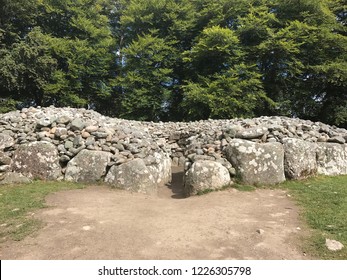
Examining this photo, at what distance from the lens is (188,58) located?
2019cm

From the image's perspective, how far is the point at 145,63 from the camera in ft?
68.8

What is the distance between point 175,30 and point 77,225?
67.8 ft

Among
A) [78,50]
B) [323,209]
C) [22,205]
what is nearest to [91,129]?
[22,205]

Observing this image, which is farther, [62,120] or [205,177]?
[62,120]

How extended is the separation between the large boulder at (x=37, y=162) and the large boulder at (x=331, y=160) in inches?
343

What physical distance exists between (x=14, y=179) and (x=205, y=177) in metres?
5.72

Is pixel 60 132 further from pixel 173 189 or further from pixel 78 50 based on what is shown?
pixel 78 50

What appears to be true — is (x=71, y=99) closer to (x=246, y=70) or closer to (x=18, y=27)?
(x=18, y=27)

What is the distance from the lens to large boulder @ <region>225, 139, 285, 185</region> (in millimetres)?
8258

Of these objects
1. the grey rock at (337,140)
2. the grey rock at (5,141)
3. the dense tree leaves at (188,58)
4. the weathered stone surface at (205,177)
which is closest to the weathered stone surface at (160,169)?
the weathered stone surface at (205,177)

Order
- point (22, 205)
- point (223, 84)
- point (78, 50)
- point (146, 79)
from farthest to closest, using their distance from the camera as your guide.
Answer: point (78, 50) → point (146, 79) → point (223, 84) → point (22, 205)

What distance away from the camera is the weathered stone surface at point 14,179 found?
8.02 m

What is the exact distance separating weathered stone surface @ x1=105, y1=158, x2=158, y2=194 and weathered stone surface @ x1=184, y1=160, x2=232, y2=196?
44.6 inches

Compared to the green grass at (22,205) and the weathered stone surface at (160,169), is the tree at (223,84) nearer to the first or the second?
the weathered stone surface at (160,169)
